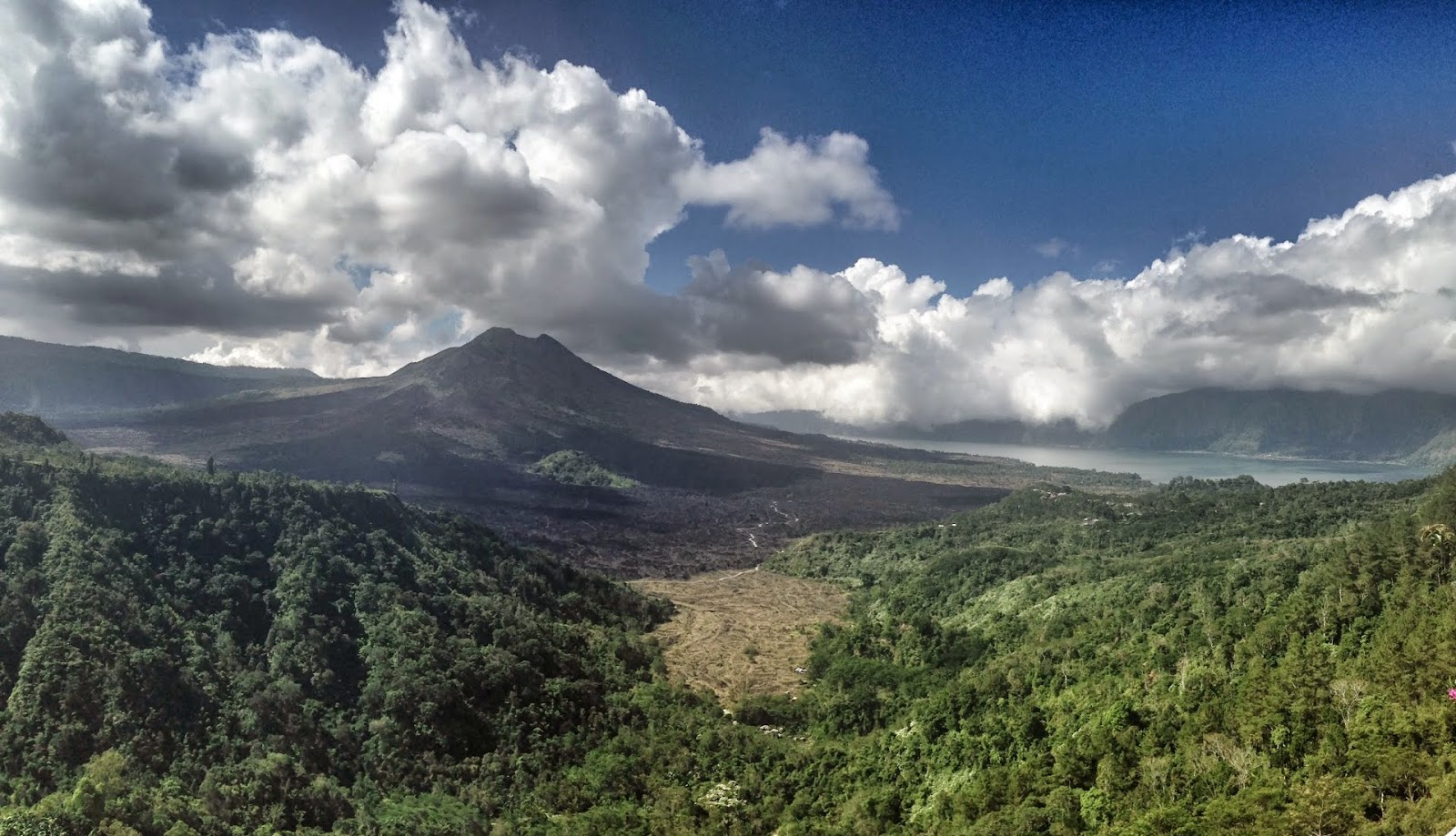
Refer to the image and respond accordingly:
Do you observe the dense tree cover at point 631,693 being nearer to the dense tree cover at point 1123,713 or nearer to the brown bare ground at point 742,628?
the dense tree cover at point 1123,713

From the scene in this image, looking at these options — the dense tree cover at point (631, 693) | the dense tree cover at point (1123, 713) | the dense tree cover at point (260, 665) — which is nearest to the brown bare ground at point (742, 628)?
the dense tree cover at point (631, 693)

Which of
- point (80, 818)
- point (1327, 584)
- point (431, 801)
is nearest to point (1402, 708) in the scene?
point (1327, 584)

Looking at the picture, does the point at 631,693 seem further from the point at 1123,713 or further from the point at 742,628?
the point at 1123,713

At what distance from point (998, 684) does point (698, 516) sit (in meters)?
128

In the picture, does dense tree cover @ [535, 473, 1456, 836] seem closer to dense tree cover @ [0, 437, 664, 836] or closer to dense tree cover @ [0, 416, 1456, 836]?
dense tree cover @ [0, 416, 1456, 836]

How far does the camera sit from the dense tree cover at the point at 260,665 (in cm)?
3769

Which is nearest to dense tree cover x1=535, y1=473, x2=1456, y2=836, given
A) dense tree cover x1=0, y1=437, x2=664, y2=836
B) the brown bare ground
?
the brown bare ground

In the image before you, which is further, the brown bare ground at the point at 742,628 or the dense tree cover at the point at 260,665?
the brown bare ground at the point at 742,628

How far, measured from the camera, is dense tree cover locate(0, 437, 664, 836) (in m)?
37.7

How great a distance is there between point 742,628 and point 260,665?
42863mm

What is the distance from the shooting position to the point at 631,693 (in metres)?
54.1

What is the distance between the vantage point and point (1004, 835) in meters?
25.7

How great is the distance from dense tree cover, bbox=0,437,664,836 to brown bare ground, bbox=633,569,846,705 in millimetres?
5803

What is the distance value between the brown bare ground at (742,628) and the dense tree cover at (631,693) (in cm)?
392
